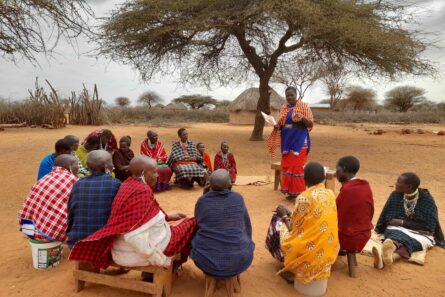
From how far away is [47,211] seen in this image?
3.46 m

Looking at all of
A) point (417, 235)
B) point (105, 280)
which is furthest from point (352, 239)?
point (105, 280)

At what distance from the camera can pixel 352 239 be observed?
342cm

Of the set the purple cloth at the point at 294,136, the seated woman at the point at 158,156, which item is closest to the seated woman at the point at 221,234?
the purple cloth at the point at 294,136

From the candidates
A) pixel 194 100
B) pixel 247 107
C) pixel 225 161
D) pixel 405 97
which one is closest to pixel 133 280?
pixel 225 161

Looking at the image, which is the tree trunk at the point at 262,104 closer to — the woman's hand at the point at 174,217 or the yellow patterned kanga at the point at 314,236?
the woman's hand at the point at 174,217

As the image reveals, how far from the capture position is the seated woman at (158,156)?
6770 millimetres

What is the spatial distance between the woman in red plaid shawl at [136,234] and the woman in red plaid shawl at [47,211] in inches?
24.6

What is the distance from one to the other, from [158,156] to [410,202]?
442cm

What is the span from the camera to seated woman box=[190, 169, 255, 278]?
2.87 metres

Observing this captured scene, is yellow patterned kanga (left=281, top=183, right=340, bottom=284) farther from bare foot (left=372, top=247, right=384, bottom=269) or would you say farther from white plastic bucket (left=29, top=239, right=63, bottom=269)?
white plastic bucket (left=29, top=239, right=63, bottom=269)

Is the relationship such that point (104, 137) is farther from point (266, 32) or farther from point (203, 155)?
point (266, 32)

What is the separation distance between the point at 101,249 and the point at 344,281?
7.12 ft

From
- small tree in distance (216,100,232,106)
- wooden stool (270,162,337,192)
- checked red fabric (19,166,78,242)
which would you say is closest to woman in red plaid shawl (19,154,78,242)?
checked red fabric (19,166,78,242)

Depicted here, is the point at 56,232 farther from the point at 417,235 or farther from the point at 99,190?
the point at 417,235
